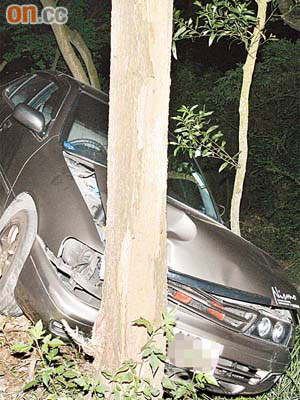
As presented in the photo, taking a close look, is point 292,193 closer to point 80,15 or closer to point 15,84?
point 80,15

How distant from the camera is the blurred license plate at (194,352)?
4.07 meters

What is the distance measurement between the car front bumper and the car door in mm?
919

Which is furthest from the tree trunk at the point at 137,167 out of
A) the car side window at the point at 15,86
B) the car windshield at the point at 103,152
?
the car side window at the point at 15,86

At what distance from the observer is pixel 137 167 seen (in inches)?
123

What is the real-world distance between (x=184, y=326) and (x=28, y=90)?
3.00 meters

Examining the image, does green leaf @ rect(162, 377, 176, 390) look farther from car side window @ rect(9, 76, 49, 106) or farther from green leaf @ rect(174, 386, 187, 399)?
car side window @ rect(9, 76, 49, 106)

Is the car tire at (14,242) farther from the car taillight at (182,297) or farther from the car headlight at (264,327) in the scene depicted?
the car headlight at (264,327)

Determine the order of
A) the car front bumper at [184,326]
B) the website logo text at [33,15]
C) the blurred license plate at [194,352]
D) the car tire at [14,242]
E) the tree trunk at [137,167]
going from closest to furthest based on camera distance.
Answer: the tree trunk at [137,167]
the blurred license plate at [194,352]
the car front bumper at [184,326]
the car tire at [14,242]
the website logo text at [33,15]

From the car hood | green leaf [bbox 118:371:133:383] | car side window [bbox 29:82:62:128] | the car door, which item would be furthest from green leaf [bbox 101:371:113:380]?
car side window [bbox 29:82:62:128]

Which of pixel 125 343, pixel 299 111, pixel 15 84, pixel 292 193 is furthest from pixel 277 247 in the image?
pixel 125 343

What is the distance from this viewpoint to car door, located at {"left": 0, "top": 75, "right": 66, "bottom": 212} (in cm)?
517

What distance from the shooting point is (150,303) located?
323 centimetres

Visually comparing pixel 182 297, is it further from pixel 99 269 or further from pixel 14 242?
pixel 14 242

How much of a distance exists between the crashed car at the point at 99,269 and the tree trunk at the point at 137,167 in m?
0.83
